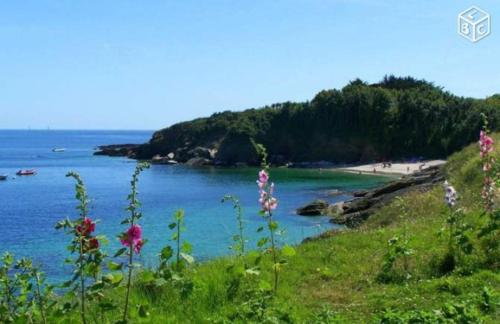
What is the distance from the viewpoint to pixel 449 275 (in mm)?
8203

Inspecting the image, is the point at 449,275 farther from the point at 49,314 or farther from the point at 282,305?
the point at 49,314

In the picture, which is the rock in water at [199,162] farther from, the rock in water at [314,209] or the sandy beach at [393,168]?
the rock in water at [314,209]

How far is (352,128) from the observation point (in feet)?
357

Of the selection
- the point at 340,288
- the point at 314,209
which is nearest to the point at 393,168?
the point at 314,209

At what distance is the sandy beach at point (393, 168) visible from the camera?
82556 mm

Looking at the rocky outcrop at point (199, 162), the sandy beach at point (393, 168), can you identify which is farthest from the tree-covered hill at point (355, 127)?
the sandy beach at point (393, 168)

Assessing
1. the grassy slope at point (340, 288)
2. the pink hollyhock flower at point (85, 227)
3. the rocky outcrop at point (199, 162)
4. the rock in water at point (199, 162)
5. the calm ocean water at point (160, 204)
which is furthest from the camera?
the rock in water at point (199, 162)

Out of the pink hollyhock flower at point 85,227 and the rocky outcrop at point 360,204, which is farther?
the rocky outcrop at point 360,204

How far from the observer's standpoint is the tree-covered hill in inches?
3848

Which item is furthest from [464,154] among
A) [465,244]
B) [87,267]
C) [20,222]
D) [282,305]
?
[20,222]

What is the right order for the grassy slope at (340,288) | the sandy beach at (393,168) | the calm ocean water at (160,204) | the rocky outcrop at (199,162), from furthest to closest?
1. the rocky outcrop at (199,162)
2. the sandy beach at (393,168)
3. the calm ocean water at (160,204)
4. the grassy slope at (340,288)

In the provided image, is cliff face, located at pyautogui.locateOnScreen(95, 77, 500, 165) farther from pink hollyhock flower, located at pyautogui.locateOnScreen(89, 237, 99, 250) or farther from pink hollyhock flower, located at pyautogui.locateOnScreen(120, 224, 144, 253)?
pink hollyhock flower, located at pyautogui.locateOnScreen(89, 237, 99, 250)

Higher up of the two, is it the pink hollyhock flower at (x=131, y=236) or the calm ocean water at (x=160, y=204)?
the pink hollyhock flower at (x=131, y=236)

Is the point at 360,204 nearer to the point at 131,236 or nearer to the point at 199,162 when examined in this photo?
the point at 131,236
